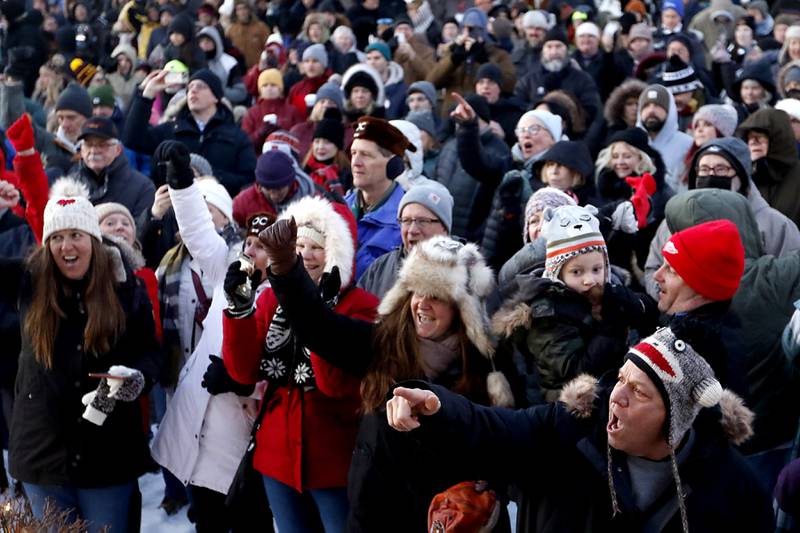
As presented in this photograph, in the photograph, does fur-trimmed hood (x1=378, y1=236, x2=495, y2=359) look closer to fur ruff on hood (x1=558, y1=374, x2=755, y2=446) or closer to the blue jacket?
fur ruff on hood (x1=558, y1=374, x2=755, y2=446)

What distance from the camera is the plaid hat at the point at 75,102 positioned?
26.1 feet

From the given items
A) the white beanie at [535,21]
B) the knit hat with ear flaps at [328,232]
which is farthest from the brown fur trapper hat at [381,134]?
the white beanie at [535,21]

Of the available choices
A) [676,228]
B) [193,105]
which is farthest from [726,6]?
[676,228]

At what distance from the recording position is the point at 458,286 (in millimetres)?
3559

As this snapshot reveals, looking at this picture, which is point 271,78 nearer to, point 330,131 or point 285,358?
point 330,131

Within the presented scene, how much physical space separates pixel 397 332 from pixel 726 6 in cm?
1051

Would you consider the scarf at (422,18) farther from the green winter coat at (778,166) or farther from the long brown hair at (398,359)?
the long brown hair at (398,359)

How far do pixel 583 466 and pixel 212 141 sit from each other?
5.70 metres

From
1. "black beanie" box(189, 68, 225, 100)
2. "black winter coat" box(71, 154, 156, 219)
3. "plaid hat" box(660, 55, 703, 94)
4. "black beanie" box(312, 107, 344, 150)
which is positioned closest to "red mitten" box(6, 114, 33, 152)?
"black winter coat" box(71, 154, 156, 219)

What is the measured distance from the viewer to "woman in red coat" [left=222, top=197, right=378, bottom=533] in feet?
12.7

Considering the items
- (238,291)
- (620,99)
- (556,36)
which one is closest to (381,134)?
(238,291)

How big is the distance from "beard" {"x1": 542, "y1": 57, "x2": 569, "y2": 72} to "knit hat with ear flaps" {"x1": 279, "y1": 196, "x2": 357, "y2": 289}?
5.79 m

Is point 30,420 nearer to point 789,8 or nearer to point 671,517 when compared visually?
point 671,517

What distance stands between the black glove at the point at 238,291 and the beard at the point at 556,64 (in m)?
6.32
